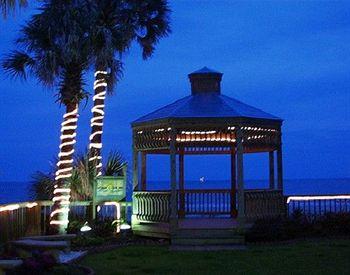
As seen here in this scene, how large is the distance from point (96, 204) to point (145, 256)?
3.46 m

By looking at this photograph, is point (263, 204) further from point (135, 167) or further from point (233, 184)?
point (135, 167)

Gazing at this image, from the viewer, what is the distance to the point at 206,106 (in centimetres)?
1750

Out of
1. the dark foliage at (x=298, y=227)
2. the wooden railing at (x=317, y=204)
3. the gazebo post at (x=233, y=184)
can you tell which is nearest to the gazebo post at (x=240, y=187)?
the dark foliage at (x=298, y=227)

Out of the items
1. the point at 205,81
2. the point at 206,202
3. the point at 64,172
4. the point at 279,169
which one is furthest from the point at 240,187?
the point at 64,172

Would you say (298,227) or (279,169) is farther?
(279,169)

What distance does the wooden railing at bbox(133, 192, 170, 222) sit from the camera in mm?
16812

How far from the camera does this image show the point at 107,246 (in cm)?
1515

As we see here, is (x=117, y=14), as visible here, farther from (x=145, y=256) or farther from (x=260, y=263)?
(x=260, y=263)

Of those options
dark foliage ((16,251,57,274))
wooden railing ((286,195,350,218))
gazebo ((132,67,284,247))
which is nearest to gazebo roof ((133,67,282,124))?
gazebo ((132,67,284,247))

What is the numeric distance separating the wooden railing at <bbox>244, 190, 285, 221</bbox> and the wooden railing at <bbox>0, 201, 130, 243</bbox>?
343cm

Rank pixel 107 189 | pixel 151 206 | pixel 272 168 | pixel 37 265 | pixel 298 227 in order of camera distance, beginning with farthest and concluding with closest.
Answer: pixel 272 168
pixel 151 206
pixel 107 189
pixel 298 227
pixel 37 265

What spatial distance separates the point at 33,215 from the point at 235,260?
5.63m

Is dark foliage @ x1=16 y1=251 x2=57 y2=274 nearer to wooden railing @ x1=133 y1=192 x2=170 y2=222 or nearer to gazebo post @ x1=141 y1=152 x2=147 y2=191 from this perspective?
wooden railing @ x1=133 y1=192 x2=170 y2=222

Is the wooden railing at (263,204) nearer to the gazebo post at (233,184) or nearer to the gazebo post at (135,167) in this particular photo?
the gazebo post at (233,184)
